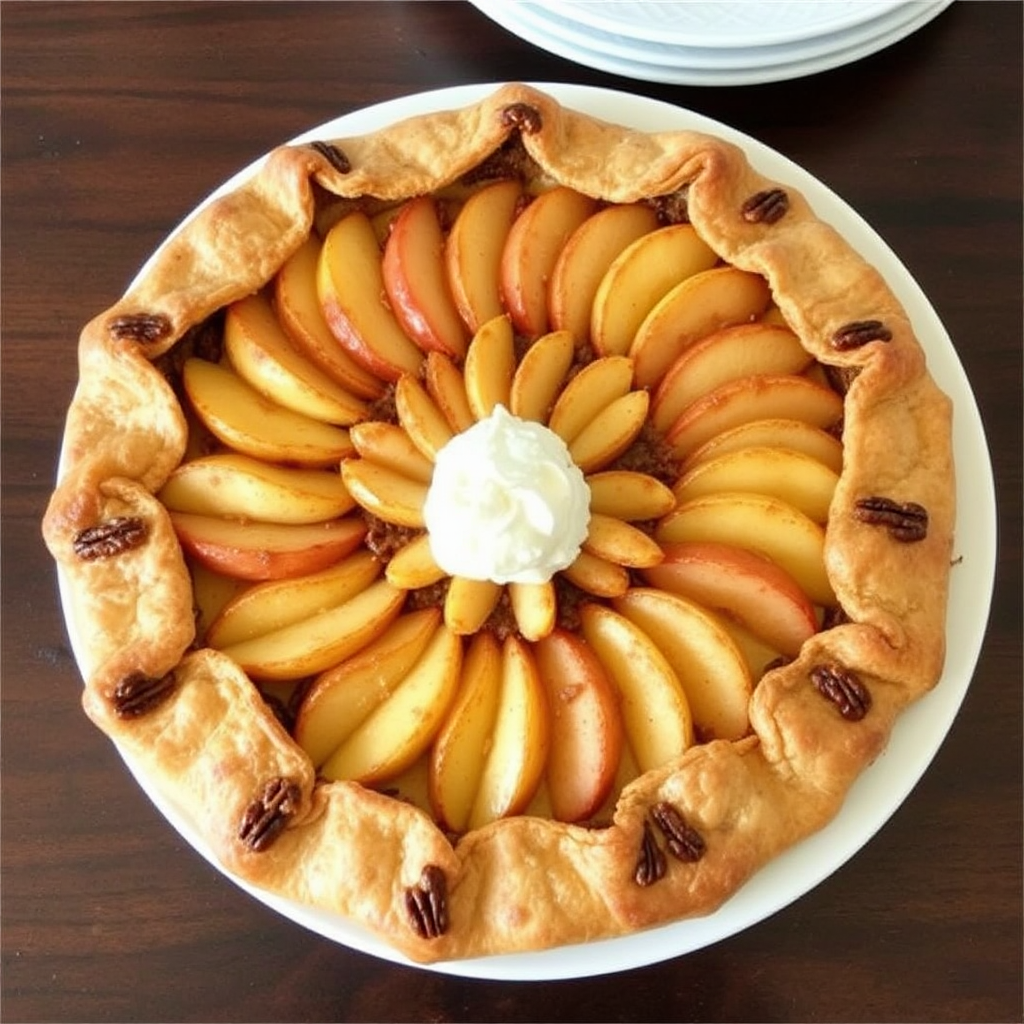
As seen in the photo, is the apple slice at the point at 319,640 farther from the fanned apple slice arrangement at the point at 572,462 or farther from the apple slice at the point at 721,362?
the apple slice at the point at 721,362

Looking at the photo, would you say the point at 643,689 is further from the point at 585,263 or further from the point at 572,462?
the point at 585,263

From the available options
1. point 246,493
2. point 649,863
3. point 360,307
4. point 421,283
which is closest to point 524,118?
point 421,283

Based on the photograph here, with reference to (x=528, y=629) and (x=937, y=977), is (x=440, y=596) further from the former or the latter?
(x=937, y=977)

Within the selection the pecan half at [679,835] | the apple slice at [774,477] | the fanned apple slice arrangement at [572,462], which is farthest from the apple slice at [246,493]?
the pecan half at [679,835]

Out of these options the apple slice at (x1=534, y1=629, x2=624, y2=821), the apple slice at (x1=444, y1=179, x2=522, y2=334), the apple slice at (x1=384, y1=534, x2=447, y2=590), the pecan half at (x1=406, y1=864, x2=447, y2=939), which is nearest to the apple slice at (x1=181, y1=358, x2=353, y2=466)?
the apple slice at (x1=384, y1=534, x2=447, y2=590)

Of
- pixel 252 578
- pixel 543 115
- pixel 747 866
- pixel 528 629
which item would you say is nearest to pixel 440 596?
pixel 528 629

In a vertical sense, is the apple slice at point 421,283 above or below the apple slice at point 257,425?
above

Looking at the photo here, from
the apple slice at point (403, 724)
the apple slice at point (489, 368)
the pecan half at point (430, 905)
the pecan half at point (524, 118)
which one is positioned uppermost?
the pecan half at point (524, 118)

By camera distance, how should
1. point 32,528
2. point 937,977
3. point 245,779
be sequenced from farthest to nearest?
1. point 32,528
2. point 937,977
3. point 245,779
